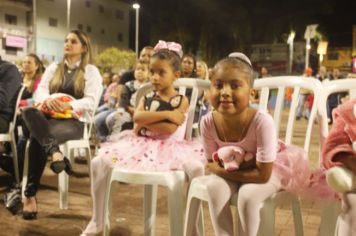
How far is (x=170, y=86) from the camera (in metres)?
2.92

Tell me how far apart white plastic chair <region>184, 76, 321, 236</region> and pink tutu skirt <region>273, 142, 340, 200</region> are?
0.06 meters

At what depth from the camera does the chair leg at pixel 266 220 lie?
1976 mm

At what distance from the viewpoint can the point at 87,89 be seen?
392 centimetres

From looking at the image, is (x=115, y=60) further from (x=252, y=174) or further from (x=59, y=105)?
(x=252, y=174)

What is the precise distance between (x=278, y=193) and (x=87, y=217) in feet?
6.16

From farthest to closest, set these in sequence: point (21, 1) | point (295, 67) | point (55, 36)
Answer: point (295, 67) → point (55, 36) → point (21, 1)

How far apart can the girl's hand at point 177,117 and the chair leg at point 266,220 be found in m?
0.93

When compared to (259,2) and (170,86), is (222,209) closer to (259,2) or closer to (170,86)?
(170,86)

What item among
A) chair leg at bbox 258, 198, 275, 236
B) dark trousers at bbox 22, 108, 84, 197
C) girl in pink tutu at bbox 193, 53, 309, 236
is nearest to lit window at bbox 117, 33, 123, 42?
dark trousers at bbox 22, 108, 84, 197

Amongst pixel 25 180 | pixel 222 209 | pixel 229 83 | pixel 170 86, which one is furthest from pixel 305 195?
pixel 25 180

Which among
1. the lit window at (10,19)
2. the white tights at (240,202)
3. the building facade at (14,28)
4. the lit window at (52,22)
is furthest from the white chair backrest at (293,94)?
the lit window at (52,22)

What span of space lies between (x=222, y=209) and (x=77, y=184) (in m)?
2.88

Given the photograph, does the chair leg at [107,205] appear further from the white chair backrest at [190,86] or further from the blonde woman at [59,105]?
the blonde woman at [59,105]

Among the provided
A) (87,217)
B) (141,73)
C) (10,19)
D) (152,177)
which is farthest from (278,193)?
(10,19)
